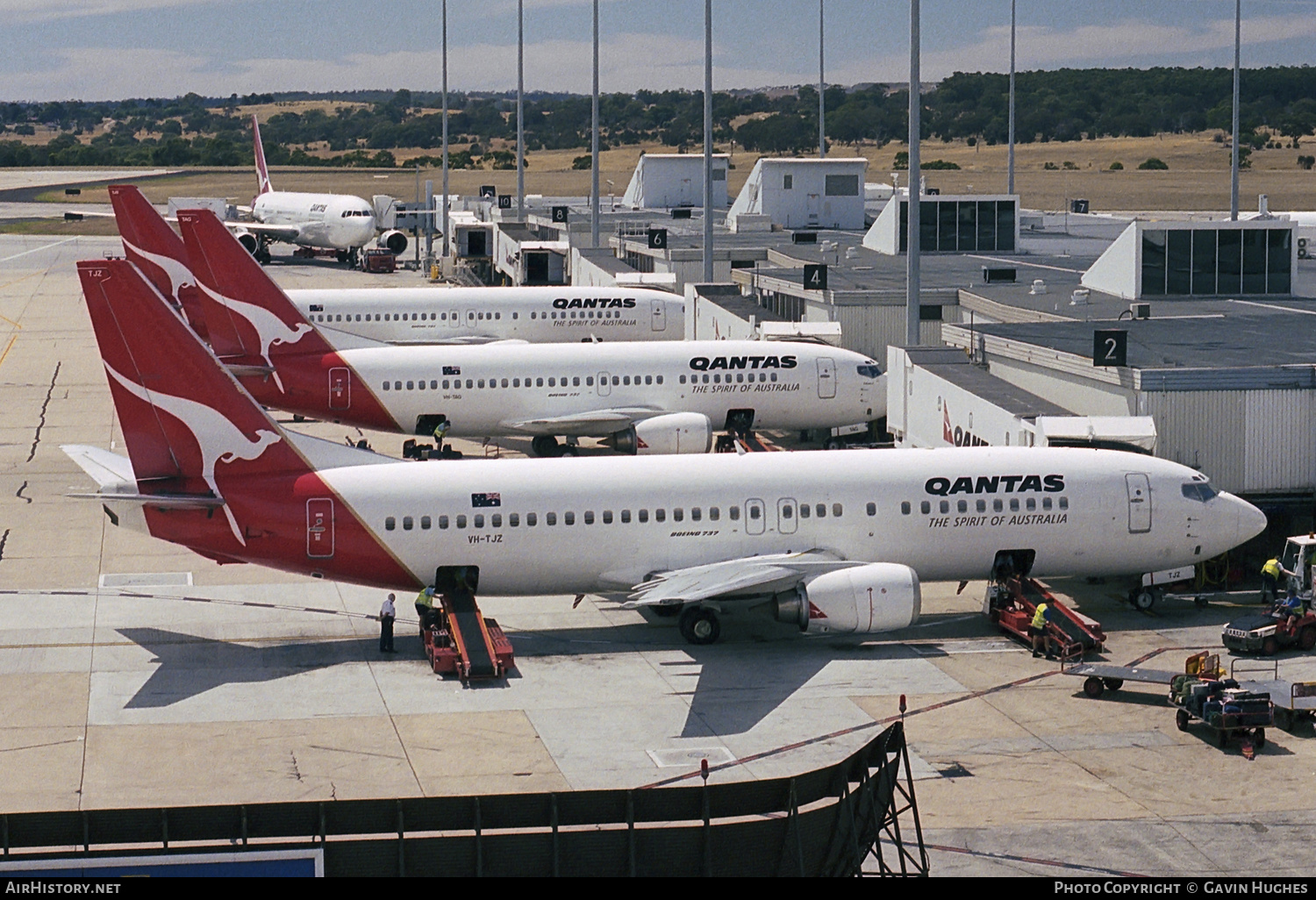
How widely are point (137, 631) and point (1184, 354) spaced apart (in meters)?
28.8

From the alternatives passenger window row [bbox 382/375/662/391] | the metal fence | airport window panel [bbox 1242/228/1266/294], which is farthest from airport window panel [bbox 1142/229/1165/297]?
the metal fence

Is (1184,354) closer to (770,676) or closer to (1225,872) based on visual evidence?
(770,676)

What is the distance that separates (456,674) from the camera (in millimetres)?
37625

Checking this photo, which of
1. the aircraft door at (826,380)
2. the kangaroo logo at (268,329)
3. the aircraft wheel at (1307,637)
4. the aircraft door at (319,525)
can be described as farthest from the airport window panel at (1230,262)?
the aircraft door at (319,525)

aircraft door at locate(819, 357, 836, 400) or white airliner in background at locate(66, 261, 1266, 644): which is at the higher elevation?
aircraft door at locate(819, 357, 836, 400)

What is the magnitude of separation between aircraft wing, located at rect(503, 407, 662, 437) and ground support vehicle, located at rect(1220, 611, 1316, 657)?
1006 inches

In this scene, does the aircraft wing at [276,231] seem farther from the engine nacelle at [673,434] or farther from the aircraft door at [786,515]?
the aircraft door at [786,515]

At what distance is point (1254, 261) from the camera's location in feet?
219

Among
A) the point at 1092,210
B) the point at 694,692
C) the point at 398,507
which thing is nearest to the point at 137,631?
the point at 398,507

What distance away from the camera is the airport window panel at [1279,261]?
66625mm

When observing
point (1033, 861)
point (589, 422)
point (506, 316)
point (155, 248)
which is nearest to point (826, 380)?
point (589, 422)

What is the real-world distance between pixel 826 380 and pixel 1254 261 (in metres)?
18.4

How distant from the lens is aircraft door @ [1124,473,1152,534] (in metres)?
41.4

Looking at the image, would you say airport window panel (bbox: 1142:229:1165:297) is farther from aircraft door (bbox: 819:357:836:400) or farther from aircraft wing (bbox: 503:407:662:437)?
aircraft wing (bbox: 503:407:662:437)
